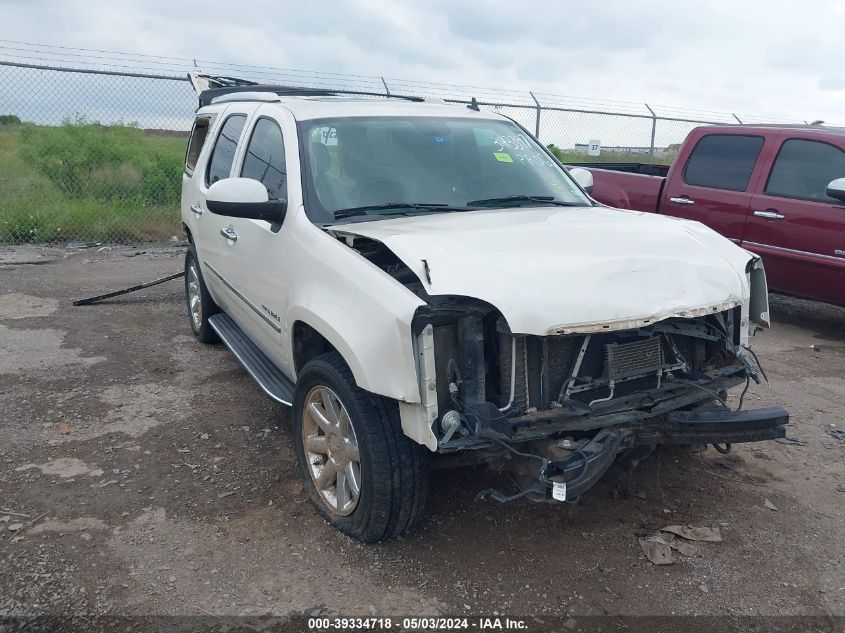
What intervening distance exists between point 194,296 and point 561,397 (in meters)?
4.13

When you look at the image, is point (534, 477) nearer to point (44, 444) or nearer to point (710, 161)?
point (44, 444)

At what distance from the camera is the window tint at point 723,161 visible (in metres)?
6.92

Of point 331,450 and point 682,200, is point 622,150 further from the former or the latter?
point 331,450

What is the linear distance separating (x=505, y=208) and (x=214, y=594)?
2372 millimetres

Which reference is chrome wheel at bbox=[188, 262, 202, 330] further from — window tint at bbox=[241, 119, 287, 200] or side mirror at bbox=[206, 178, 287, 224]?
side mirror at bbox=[206, 178, 287, 224]

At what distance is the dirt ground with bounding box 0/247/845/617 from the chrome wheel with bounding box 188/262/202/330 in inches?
39.2

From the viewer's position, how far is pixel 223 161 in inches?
198

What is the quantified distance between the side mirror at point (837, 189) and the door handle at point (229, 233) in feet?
15.6

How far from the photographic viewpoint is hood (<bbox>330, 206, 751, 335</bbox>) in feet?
8.90

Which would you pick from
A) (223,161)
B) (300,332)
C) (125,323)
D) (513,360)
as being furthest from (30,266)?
(513,360)

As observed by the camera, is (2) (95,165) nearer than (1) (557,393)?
No

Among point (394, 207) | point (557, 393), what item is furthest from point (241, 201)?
point (557, 393)

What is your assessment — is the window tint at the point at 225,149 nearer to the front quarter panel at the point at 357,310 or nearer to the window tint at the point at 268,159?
the window tint at the point at 268,159

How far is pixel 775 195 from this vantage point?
6.66 m
